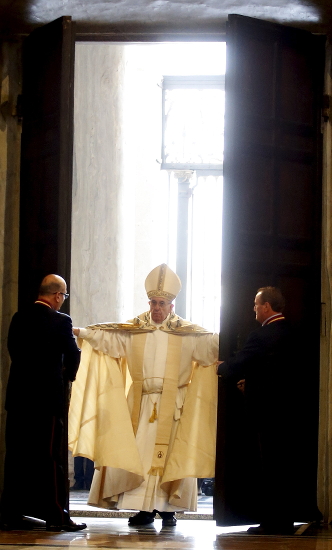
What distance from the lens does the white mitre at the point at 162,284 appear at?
7332 millimetres

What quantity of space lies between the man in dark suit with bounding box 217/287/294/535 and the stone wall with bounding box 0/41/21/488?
6.26 ft

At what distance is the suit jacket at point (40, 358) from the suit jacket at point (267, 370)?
1121 millimetres

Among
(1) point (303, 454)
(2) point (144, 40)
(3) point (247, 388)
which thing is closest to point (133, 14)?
(2) point (144, 40)

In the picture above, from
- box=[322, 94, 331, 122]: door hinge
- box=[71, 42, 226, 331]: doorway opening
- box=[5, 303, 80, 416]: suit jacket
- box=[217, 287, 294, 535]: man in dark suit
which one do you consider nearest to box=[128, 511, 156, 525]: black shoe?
box=[217, 287, 294, 535]: man in dark suit

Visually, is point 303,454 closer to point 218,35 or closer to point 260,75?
point 260,75

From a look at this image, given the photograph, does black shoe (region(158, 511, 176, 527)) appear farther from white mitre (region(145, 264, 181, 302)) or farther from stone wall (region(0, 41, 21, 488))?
white mitre (region(145, 264, 181, 302))

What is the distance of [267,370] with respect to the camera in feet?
21.1

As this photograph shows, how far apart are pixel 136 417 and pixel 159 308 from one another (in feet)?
2.71

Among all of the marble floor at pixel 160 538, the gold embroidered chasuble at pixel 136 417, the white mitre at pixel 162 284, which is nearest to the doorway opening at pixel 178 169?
the white mitre at pixel 162 284

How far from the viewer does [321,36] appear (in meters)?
7.43

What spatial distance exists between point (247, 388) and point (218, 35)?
2.82 meters

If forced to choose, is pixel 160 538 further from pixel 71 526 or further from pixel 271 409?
pixel 271 409

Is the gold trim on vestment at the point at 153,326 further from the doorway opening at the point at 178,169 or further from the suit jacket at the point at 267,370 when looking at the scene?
the doorway opening at the point at 178,169

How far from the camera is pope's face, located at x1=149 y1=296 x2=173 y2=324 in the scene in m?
7.31
